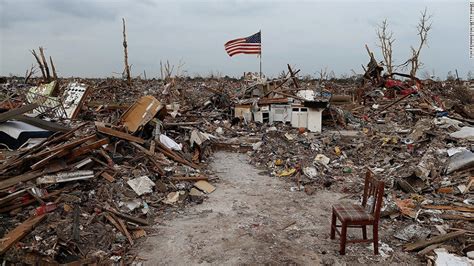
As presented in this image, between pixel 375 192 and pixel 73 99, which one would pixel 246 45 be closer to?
pixel 73 99

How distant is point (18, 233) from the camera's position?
14.3ft

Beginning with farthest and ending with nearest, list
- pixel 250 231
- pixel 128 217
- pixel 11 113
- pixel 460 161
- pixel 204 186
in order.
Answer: pixel 11 113
pixel 204 186
pixel 460 161
pixel 128 217
pixel 250 231

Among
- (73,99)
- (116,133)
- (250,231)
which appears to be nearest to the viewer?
(250,231)

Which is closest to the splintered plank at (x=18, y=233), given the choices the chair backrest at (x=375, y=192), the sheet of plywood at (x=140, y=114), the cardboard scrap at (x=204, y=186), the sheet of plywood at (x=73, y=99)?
the cardboard scrap at (x=204, y=186)

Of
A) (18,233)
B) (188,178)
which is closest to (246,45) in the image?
(188,178)

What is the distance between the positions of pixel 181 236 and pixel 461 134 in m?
7.79

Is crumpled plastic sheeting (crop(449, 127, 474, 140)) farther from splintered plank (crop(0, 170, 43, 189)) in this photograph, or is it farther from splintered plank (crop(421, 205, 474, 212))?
splintered plank (crop(0, 170, 43, 189))

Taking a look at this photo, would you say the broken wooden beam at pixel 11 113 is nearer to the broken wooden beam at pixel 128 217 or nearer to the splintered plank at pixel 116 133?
the splintered plank at pixel 116 133

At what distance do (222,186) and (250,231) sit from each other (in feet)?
7.63

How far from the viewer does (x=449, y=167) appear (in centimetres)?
716

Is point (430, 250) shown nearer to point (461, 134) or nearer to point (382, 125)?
point (461, 134)

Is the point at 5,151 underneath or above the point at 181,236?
above

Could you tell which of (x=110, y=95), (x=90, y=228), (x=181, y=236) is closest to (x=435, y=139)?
(x=181, y=236)

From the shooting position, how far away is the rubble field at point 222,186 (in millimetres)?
4609
